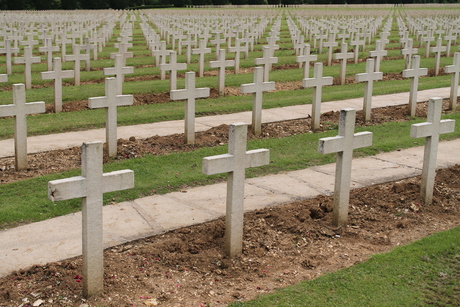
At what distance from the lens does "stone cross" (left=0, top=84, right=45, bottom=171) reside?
8.33 m

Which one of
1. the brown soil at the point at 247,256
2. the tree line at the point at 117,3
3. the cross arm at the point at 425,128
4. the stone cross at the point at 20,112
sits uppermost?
the tree line at the point at 117,3

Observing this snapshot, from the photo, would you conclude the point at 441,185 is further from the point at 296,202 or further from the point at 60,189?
the point at 60,189

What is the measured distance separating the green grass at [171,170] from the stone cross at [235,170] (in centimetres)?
214

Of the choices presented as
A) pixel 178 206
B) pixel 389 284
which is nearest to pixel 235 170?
pixel 389 284

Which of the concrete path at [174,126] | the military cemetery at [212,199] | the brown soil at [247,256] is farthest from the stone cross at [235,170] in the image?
the concrete path at [174,126]

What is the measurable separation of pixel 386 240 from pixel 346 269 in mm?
969

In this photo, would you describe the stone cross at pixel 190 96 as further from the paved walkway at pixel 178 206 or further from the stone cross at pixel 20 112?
the stone cross at pixel 20 112

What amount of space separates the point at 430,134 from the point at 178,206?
9.48 feet

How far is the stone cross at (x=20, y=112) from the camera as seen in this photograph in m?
8.33

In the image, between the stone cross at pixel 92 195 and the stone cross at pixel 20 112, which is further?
the stone cross at pixel 20 112

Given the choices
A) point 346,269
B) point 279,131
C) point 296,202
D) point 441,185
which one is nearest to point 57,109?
point 279,131

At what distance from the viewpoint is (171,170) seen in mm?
8828

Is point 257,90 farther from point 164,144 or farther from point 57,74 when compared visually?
point 57,74

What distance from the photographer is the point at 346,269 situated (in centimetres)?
562
